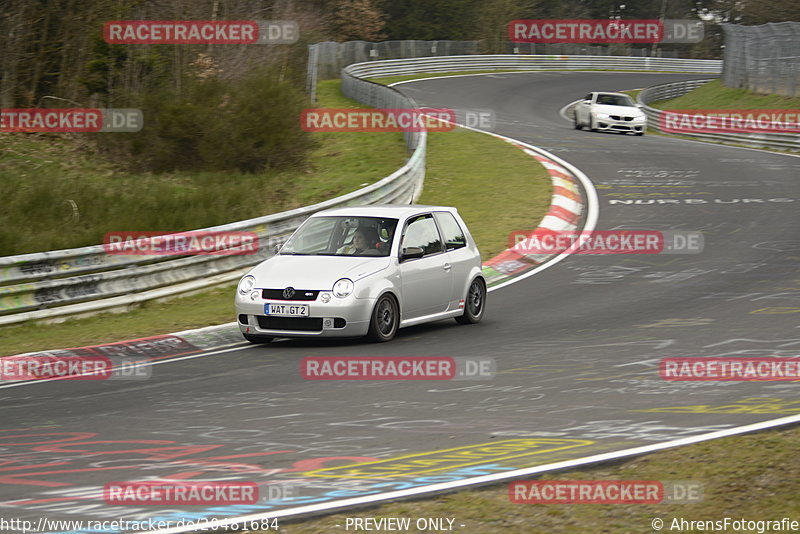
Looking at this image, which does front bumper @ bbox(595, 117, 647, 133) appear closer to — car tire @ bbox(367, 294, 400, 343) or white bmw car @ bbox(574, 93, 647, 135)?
white bmw car @ bbox(574, 93, 647, 135)

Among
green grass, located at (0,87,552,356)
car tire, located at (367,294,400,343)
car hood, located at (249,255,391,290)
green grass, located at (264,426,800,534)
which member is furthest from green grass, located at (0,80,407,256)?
green grass, located at (264,426,800,534)

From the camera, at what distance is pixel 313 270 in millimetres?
12031

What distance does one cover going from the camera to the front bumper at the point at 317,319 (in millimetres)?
11602

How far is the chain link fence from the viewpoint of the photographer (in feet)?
133

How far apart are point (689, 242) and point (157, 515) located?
14792mm

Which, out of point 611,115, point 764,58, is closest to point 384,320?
point 611,115

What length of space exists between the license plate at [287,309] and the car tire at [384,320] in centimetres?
72

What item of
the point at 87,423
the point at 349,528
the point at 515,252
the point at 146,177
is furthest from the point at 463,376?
the point at 146,177

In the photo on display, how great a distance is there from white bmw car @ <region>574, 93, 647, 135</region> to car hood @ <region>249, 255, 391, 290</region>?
1048 inches

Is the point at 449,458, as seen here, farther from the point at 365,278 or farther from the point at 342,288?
the point at 365,278

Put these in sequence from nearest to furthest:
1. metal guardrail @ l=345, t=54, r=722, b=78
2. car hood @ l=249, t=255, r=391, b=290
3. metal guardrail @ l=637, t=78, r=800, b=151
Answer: car hood @ l=249, t=255, r=391, b=290 < metal guardrail @ l=637, t=78, r=800, b=151 < metal guardrail @ l=345, t=54, r=722, b=78

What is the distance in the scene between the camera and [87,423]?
841cm

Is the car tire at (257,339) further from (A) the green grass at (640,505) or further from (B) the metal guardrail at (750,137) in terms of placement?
(B) the metal guardrail at (750,137)

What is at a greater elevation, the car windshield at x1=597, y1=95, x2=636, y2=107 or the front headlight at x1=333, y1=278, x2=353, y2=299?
the car windshield at x1=597, y1=95, x2=636, y2=107
